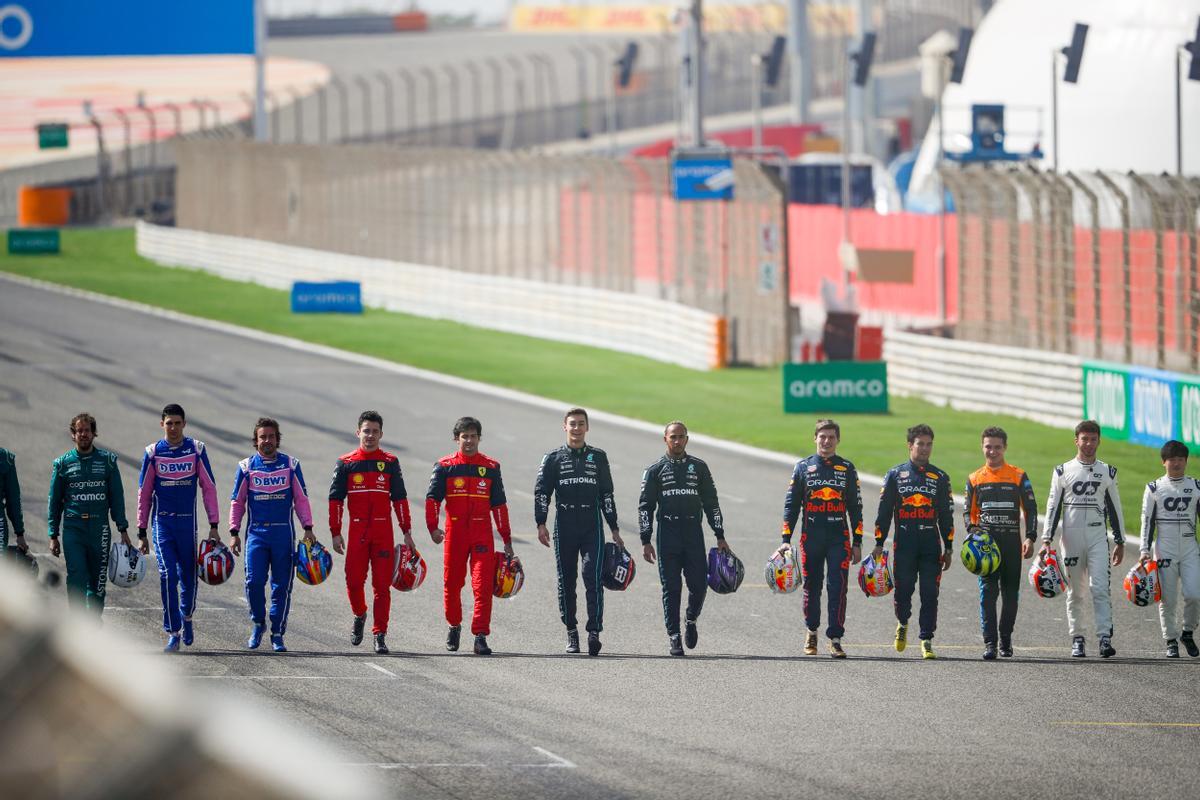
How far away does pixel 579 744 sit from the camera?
10.6 meters

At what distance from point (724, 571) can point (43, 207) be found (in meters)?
60.7

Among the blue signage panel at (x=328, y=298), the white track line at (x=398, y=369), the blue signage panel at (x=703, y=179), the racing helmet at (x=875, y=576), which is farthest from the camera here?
the blue signage panel at (x=328, y=298)

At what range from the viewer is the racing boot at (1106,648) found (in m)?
13.6

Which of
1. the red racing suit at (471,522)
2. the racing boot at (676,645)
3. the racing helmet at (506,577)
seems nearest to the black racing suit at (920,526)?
the racing boot at (676,645)

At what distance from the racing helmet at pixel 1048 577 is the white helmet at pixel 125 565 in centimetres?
652

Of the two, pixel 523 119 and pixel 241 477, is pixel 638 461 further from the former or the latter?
pixel 523 119

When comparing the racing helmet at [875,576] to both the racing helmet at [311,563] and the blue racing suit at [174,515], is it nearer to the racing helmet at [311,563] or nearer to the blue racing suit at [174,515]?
the racing helmet at [311,563]

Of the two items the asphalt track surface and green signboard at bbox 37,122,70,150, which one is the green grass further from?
green signboard at bbox 37,122,70,150

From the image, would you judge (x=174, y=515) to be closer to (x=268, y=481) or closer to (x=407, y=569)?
(x=268, y=481)

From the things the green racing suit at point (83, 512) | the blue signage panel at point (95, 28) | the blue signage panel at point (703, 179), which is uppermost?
the blue signage panel at point (95, 28)

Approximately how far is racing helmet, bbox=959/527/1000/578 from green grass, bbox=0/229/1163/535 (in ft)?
22.3

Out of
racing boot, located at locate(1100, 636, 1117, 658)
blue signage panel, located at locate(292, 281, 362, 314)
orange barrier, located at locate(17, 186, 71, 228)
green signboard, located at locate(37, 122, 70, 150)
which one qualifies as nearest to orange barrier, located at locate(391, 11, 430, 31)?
orange barrier, located at locate(17, 186, 71, 228)

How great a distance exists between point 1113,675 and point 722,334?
21772 mm

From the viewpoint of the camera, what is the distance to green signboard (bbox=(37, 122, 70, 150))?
65.6 m
